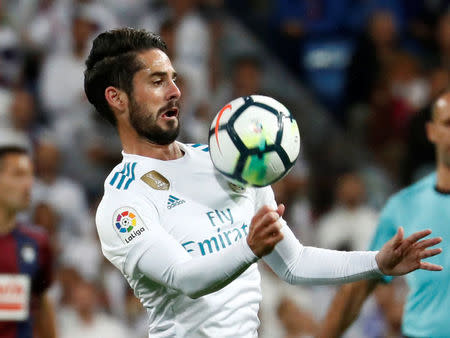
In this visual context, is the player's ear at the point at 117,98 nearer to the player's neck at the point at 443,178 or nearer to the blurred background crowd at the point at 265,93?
the player's neck at the point at 443,178

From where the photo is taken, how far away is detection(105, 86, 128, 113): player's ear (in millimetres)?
3506

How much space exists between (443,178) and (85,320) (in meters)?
3.86

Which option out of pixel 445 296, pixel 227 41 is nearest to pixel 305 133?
pixel 227 41

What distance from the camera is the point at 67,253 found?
779cm

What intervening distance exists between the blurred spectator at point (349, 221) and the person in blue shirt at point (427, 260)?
9.64ft

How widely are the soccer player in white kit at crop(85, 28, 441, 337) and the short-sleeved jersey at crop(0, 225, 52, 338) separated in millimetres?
2003

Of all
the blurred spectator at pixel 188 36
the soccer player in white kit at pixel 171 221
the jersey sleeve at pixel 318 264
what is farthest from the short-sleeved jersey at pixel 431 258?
the blurred spectator at pixel 188 36

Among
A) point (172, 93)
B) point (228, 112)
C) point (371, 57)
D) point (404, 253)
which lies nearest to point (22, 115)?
point (371, 57)

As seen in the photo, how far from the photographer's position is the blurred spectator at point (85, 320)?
7168 millimetres

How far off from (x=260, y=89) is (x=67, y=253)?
263 cm

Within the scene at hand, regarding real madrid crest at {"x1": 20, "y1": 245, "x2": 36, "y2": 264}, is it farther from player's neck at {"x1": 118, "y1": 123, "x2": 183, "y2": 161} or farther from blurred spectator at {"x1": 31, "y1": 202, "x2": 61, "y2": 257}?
blurred spectator at {"x1": 31, "y1": 202, "x2": 61, "y2": 257}

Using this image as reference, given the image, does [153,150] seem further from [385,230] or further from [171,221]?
[385,230]

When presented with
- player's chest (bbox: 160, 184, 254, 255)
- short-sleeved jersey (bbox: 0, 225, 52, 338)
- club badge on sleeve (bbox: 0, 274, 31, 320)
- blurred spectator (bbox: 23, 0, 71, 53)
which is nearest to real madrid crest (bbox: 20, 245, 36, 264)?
short-sleeved jersey (bbox: 0, 225, 52, 338)

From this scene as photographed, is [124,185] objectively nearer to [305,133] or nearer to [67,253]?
[67,253]
